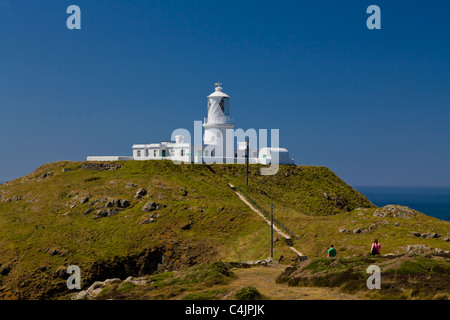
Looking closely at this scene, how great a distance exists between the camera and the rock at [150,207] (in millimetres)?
64006

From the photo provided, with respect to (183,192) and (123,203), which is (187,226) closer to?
(183,192)

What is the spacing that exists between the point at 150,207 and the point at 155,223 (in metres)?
4.52

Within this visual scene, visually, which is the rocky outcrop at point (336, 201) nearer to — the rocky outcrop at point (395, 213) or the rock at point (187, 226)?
the rocky outcrop at point (395, 213)

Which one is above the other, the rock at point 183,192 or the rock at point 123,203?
the rock at point 183,192

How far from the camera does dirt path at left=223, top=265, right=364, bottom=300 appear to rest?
2428 cm

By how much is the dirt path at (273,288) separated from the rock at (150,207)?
28.8m

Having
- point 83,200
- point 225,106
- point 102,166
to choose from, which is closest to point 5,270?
point 83,200

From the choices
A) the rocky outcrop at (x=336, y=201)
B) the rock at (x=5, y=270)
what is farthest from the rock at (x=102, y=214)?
the rocky outcrop at (x=336, y=201)

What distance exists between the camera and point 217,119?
8312cm

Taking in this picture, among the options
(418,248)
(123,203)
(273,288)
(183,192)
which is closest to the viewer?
(273,288)

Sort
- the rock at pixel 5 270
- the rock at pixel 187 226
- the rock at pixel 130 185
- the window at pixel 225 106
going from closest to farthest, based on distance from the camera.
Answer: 1. the rock at pixel 5 270
2. the rock at pixel 187 226
3. the rock at pixel 130 185
4. the window at pixel 225 106

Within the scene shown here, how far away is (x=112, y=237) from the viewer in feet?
191

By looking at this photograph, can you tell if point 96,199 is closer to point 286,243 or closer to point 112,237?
point 112,237
